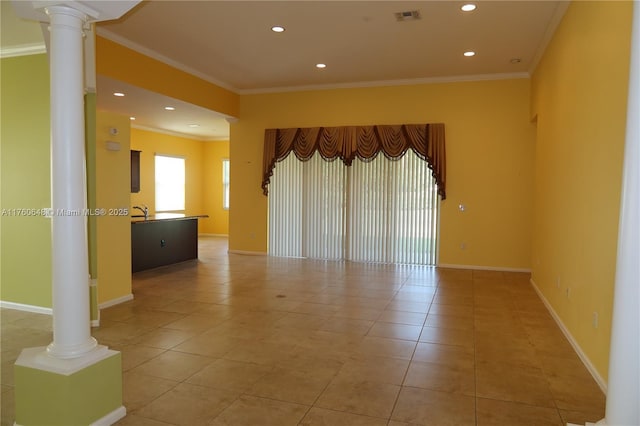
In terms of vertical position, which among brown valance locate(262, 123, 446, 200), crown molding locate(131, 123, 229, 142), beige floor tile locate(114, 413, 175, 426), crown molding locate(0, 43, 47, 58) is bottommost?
beige floor tile locate(114, 413, 175, 426)

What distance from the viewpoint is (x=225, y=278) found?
22.2ft

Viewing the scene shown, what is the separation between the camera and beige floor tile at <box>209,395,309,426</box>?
2.61 meters

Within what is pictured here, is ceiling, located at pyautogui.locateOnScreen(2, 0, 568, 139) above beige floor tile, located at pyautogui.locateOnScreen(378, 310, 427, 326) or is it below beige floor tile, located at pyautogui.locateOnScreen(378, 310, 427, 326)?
above

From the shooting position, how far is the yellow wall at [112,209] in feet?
16.0

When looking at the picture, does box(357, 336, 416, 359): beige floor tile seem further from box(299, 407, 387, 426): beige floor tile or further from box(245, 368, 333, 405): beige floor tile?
box(299, 407, 387, 426): beige floor tile

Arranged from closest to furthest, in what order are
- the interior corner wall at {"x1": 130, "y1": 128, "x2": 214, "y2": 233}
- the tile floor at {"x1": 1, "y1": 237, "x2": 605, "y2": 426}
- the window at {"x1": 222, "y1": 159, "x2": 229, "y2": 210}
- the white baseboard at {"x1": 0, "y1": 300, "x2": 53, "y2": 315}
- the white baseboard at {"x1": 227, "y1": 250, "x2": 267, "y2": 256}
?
the tile floor at {"x1": 1, "y1": 237, "x2": 605, "y2": 426}, the white baseboard at {"x1": 0, "y1": 300, "x2": 53, "y2": 315}, the white baseboard at {"x1": 227, "y1": 250, "x2": 267, "y2": 256}, the interior corner wall at {"x1": 130, "y1": 128, "x2": 214, "y2": 233}, the window at {"x1": 222, "y1": 159, "x2": 229, "y2": 210}

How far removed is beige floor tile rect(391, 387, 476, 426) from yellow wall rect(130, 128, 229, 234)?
10.0m

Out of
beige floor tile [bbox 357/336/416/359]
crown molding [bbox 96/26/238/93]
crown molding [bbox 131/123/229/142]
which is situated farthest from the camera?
crown molding [bbox 131/123/229/142]

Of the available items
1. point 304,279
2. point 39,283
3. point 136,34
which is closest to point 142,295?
point 39,283

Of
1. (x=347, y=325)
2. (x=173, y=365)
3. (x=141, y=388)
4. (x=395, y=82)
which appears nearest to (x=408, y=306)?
(x=347, y=325)

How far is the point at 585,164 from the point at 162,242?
Answer: 643 centimetres

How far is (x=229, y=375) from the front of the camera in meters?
3.27

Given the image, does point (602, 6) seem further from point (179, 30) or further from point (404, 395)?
point (179, 30)

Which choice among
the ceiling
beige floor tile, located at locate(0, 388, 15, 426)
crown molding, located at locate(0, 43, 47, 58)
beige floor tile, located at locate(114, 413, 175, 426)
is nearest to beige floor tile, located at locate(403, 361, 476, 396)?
beige floor tile, located at locate(114, 413, 175, 426)
